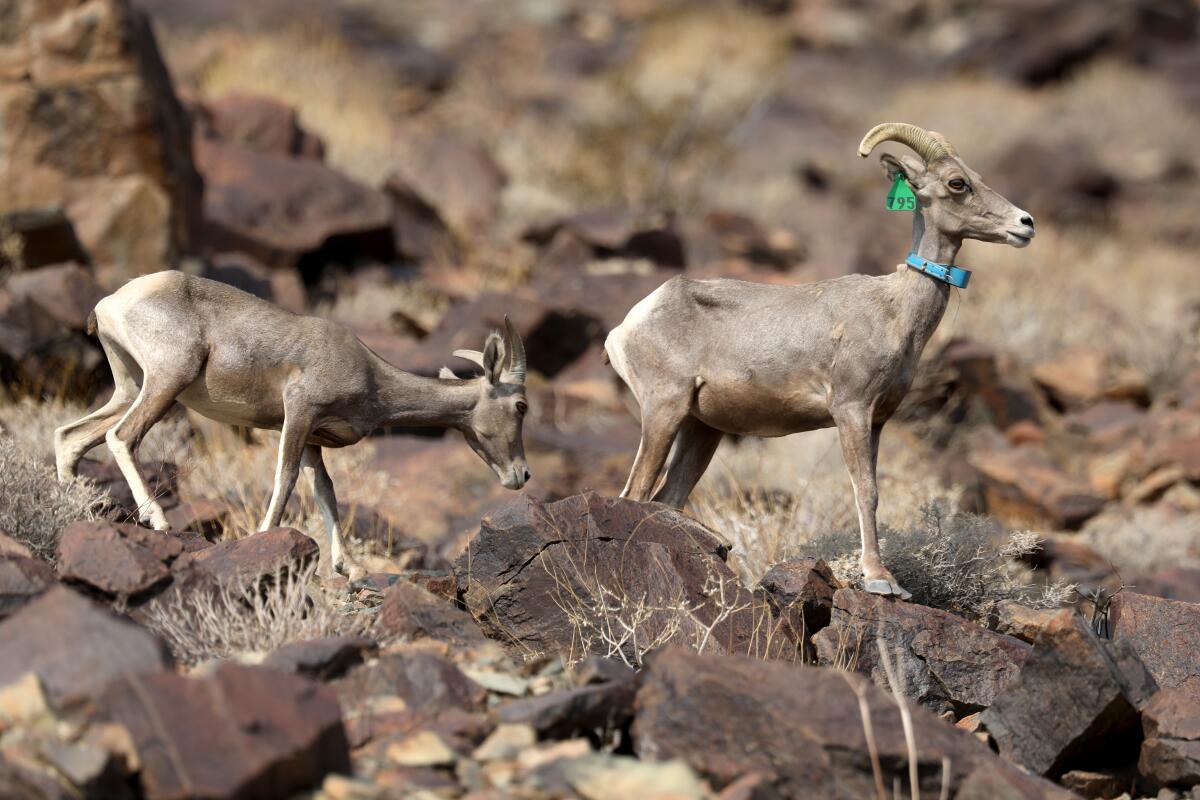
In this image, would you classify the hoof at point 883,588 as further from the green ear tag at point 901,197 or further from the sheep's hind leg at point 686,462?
the green ear tag at point 901,197

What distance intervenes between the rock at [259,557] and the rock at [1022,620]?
3658mm

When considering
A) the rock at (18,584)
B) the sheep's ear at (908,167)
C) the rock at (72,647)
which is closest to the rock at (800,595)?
the sheep's ear at (908,167)

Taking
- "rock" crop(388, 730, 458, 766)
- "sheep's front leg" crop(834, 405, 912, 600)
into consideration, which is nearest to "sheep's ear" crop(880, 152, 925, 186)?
"sheep's front leg" crop(834, 405, 912, 600)

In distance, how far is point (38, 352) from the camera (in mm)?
11750

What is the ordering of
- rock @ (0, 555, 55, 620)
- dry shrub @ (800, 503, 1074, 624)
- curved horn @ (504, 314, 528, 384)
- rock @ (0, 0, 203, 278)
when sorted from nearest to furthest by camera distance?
rock @ (0, 555, 55, 620), curved horn @ (504, 314, 528, 384), dry shrub @ (800, 503, 1074, 624), rock @ (0, 0, 203, 278)

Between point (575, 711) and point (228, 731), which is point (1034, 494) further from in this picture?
point (228, 731)

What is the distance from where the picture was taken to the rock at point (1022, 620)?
7586mm

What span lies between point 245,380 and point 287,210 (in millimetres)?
10823

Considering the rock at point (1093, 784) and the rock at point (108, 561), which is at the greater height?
the rock at point (108, 561)

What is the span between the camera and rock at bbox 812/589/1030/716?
22.9ft

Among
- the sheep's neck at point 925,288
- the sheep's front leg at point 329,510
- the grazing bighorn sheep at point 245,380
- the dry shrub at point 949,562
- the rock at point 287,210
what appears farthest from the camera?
the rock at point 287,210

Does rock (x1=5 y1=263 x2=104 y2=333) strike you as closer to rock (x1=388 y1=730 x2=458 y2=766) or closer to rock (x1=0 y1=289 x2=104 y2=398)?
rock (x1=0 y1=289 x2=104 y2=398)

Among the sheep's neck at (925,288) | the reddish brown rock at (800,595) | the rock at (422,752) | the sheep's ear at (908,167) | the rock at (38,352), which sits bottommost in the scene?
the rock at (38,352)

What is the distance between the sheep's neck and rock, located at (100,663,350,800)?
3.76 meters
